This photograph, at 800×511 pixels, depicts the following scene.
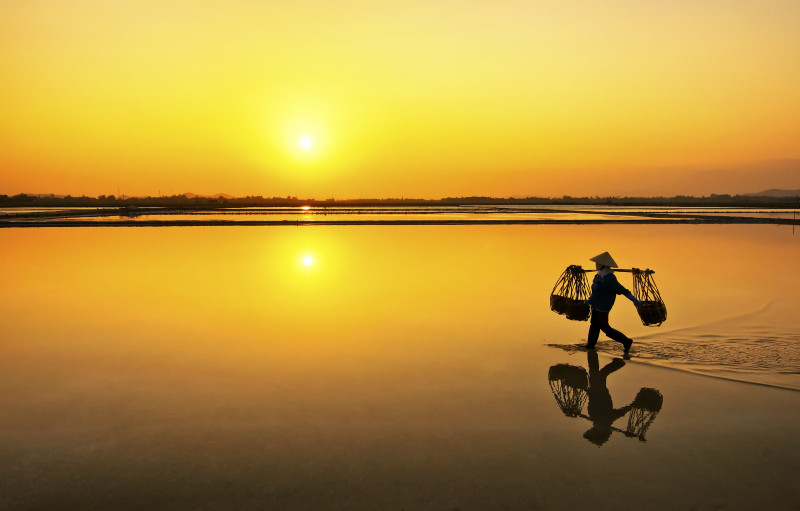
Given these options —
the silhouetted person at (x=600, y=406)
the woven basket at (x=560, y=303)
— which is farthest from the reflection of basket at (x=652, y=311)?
the woven basket at (x=560, y=303)

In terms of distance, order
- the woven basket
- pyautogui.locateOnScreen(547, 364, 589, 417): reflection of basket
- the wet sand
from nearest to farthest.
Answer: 1. the wet sand
2. pyautogui.locateOnScreen(547, 364, 589, 417): reflection of basket
3. the woven basket

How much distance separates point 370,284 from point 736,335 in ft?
29.6

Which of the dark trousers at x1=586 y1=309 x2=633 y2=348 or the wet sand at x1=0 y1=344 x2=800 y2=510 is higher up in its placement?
the dark trousers at x1=586 y1=309 x2=633 y2=348

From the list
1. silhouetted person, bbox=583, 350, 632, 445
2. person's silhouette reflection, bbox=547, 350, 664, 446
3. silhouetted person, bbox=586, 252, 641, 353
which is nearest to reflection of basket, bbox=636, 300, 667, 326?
silhouetted person, bbox=586, 252, 641, 353

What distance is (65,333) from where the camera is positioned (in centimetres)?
1095

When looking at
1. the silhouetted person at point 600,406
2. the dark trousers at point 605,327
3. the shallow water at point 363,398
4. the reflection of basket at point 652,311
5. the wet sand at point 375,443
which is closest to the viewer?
the wet sand at point 375,443

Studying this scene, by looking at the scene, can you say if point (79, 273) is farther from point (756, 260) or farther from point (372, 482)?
point (756, 260)

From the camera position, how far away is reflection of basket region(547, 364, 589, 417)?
7.20 m

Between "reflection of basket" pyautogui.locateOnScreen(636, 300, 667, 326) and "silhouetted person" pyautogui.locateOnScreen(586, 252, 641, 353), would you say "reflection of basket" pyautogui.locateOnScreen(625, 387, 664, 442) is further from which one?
"reflection of basket" pyautogui.locateOnScreen(636, 300, 667, 326)

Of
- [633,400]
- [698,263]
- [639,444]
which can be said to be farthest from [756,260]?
[639,444]

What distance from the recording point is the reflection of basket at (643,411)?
6.46m

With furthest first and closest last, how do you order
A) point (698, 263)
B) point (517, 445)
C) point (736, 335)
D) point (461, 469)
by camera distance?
point (698, 263) < point (736, 335) < point (517, 445) < point (461, 469)

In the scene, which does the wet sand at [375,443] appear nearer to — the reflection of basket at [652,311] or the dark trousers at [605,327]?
the dark trousers at [605,327]

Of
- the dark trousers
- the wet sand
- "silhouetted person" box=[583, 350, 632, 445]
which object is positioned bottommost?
"silhouetted person" box=[583, 350, 632, 445]
